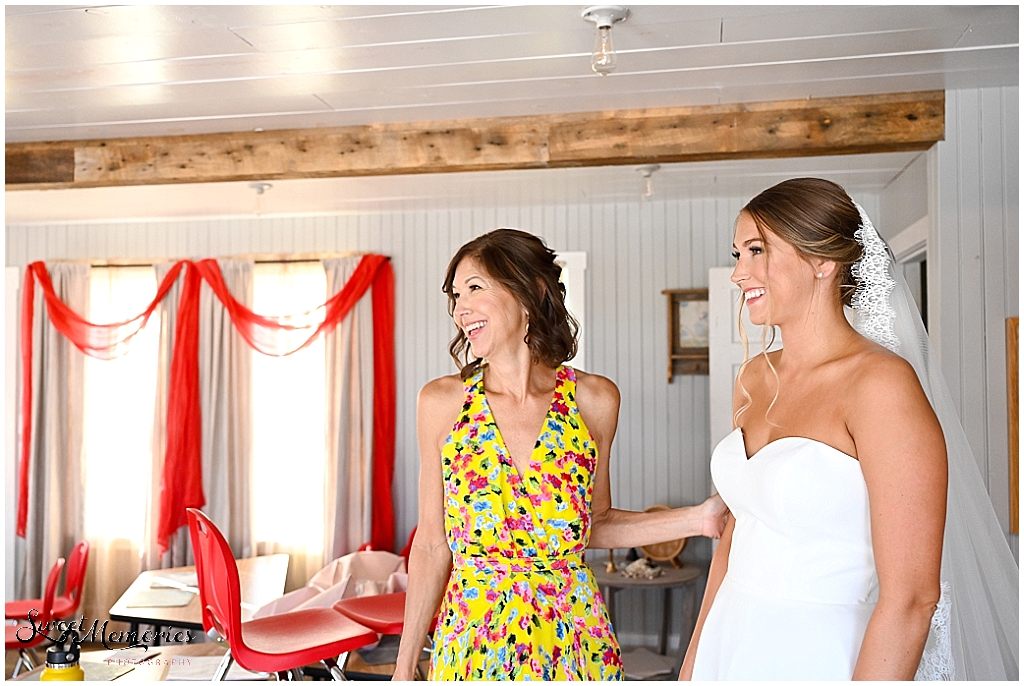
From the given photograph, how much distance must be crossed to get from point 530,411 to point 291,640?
6.41 ft

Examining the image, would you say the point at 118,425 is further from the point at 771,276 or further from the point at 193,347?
the point at 771,276

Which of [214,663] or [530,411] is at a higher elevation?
[530,411]

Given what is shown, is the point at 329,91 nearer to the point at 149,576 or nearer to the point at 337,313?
the point at 337,313

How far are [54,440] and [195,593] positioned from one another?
5.31ft

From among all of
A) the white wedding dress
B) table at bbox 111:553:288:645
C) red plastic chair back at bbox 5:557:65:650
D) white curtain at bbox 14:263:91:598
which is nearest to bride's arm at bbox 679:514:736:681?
the white wedding dress

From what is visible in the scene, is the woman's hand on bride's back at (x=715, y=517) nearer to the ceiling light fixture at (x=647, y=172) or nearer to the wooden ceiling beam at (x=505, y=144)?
the wooden ceiling beam at (x=505, y=144)

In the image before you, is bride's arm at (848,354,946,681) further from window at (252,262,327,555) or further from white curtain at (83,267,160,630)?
white curtain at (83,267,160,630)

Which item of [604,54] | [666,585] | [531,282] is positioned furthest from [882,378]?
[666,585]

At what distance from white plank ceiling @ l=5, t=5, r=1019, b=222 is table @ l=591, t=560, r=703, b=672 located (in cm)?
234

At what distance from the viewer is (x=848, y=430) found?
1.45 m

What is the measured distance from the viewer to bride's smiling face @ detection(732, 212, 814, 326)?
156cm

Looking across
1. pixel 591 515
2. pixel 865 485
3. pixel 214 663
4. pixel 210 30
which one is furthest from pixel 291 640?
pixel 865 485

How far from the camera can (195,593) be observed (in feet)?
15.8

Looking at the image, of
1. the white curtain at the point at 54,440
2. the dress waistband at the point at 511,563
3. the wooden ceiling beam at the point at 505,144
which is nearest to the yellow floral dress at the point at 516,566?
the dress waistband at the point at 511,563
